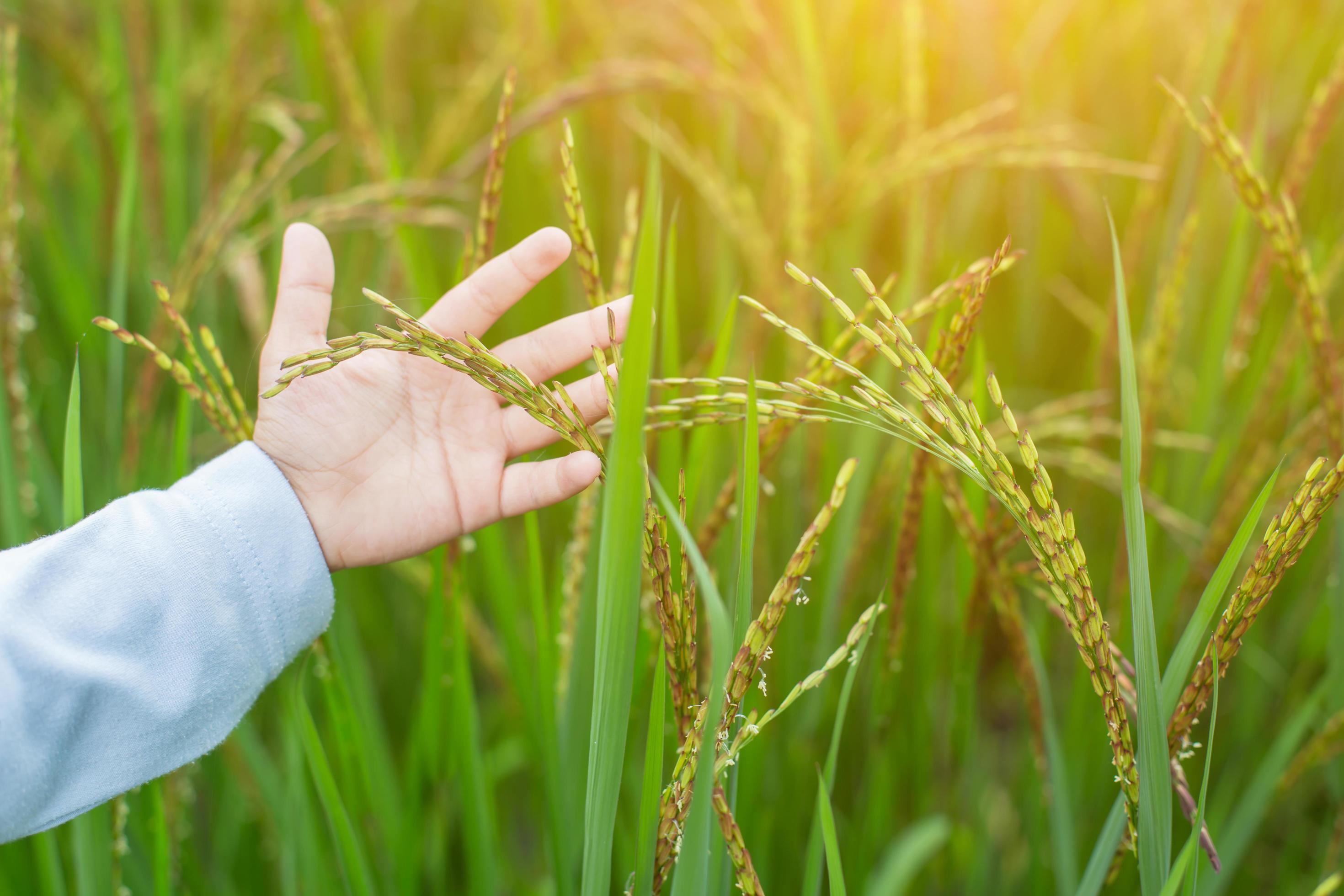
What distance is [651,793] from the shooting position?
0.47m

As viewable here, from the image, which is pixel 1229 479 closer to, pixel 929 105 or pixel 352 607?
pixel 929 105

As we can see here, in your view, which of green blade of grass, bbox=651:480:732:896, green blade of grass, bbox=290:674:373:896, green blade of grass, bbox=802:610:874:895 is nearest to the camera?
green blade of grass, bbox=651:480:732:896

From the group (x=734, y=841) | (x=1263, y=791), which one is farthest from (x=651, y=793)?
(x=1263, y=791)

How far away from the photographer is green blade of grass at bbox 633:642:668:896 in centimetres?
47

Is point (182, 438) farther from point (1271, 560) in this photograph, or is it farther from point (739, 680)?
point (1271, 560)

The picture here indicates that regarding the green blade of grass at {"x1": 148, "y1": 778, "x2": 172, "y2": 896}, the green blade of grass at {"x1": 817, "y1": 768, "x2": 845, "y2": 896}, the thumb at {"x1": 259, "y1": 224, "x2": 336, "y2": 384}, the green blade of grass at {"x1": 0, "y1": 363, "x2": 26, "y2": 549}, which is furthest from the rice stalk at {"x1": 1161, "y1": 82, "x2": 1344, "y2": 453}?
the green blade of grass at {"x1": 0, "y1": 363, "x2": 26, "y2": 549}

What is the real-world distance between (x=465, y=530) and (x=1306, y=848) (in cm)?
120

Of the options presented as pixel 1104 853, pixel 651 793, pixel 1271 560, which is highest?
pixel 1271 560

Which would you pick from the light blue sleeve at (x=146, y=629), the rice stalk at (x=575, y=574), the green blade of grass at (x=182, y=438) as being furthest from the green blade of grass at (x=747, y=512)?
the green blade of grass at (x=182, y=438)

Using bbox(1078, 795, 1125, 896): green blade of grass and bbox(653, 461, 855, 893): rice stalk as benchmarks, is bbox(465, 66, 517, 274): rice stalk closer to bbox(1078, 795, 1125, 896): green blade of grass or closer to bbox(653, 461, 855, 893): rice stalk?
bbox(653, 461, 855, 893): rice stalk

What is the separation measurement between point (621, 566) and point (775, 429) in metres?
0.21

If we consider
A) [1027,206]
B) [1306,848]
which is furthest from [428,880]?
[1027,206]

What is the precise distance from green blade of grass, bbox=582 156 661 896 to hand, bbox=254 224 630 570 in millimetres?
177

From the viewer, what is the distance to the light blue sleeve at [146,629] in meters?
0.52
